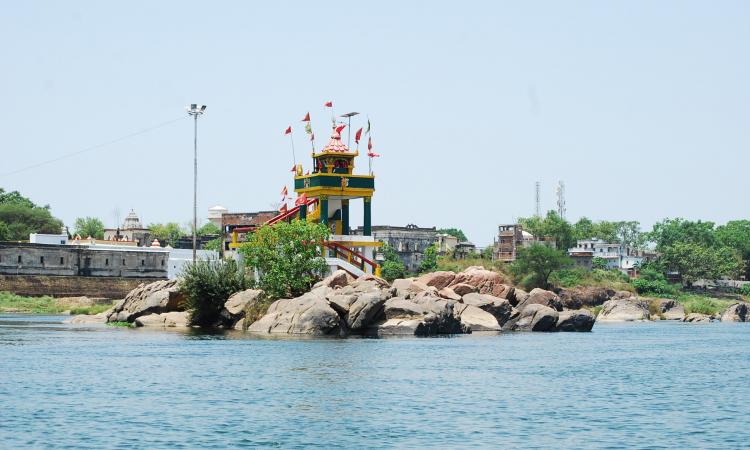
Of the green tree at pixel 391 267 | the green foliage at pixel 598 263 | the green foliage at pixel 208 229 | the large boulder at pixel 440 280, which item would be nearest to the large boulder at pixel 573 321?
the large boulder at pixel 440 280

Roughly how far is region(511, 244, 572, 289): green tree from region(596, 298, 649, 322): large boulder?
427 inches

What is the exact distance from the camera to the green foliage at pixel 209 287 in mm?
74562

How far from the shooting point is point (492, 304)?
7612 cm

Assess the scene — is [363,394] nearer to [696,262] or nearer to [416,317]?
[416,317]

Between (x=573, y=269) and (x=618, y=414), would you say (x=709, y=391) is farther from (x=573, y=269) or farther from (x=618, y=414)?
(x=573, y=269)

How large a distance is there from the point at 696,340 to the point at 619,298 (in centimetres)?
5985

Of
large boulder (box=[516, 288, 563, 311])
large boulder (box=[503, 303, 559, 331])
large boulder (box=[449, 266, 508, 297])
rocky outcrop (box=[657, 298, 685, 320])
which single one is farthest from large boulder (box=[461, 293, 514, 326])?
rocky outcrop (box=[657, 298, 685, 320])

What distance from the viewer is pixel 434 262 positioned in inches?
5994

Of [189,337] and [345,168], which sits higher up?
[345,168]

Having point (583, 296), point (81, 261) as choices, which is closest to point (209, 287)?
point (81, 261)

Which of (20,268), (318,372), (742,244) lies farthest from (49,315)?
(742,244)

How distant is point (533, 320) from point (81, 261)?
62.4 m

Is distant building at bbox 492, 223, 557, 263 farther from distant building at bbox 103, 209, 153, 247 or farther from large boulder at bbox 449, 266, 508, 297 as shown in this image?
large boulder at bbox 449, 266, 508, 297

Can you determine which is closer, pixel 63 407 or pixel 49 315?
pixel 63 407
